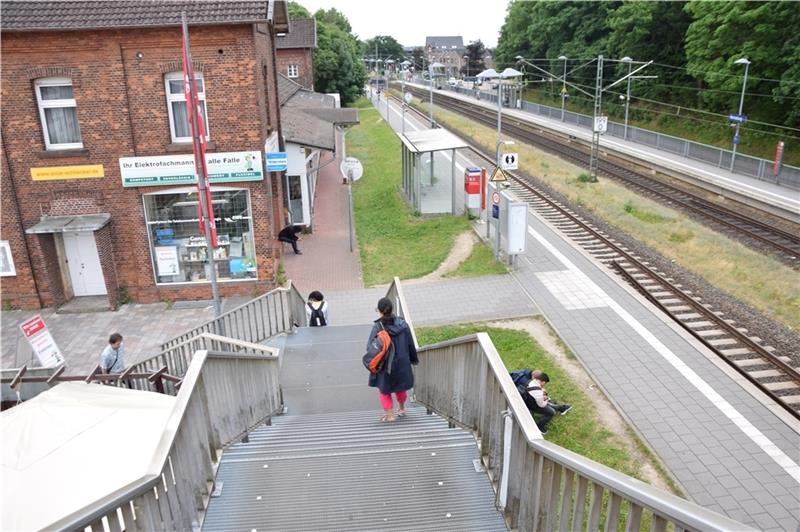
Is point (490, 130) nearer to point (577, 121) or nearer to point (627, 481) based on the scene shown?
point (577, 121)

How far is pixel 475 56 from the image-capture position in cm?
11338

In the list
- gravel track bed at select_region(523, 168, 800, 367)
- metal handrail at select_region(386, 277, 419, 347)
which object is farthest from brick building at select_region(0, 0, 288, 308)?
gravel track bed at select_region(523, 168, 800, 367)

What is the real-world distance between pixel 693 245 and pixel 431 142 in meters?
9.69

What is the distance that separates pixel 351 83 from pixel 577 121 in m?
25.6

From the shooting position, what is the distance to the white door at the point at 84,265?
52.5 ft

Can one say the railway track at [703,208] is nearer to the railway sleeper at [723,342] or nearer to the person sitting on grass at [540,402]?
the railway sleeper at [723,342]

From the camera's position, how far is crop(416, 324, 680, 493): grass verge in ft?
26.3

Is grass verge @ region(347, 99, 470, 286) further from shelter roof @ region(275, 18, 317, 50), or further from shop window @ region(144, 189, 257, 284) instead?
shelter roof @ region(275, 18, 317, 50)

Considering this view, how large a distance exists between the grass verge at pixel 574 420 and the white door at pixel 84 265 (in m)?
9.19

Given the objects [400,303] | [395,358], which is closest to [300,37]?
[400,303]

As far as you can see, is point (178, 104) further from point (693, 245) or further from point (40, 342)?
point (693, 245)

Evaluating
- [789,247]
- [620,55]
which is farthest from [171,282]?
[620,55]

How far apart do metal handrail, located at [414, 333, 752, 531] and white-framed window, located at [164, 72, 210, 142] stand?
11169 mm

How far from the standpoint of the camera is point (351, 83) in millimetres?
63500
